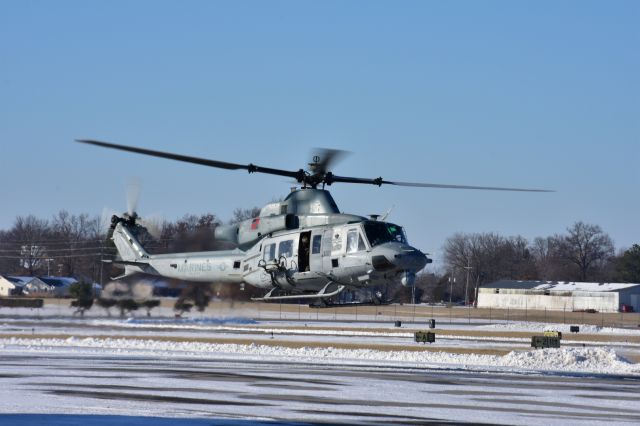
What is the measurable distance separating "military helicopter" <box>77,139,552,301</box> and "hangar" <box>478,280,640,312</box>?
101m

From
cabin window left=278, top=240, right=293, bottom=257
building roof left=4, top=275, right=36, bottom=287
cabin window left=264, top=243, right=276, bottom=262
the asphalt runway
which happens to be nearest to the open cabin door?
cabin window left=278, top=240, right=293, bottom=257

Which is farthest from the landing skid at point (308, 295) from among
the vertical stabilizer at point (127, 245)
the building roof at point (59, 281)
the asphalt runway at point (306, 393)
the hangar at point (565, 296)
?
the hangar at point (565, 296)

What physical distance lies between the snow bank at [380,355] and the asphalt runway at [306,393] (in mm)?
3788

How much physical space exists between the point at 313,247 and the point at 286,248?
1138mm

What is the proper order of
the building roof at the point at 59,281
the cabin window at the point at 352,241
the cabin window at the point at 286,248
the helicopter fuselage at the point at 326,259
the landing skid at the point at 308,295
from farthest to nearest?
the building roof at the point at 59,281, the landing skid at the point at 308,295, the cabin window at the point at 286,248, the cabin window at the point at 352,241, the helicopter fuselage at the point at 326,259

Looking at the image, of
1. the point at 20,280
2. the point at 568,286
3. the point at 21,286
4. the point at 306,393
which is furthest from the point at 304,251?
the point at 568,286

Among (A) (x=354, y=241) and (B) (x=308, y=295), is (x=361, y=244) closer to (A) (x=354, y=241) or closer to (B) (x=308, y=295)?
(A) (x=354, y=241)

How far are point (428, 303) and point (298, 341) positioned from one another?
111 metres

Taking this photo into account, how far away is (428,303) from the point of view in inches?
6531

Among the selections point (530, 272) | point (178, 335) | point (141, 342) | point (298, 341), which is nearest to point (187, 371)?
point (141, 342)

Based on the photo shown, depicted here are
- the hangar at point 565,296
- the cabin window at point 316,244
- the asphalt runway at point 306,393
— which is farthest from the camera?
the hangar at point 565,296

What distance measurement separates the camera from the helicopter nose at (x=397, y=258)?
38438 millimetres

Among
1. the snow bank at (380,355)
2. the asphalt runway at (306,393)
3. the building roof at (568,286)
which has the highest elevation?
the building roof at (568,286)

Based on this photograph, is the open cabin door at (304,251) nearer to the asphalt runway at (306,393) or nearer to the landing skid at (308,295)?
the landing skid at (308,295)
